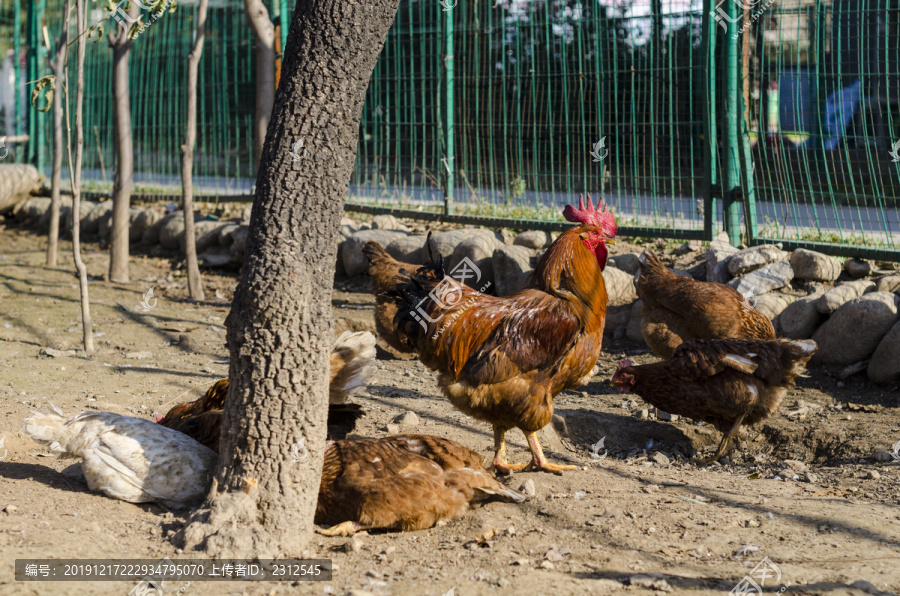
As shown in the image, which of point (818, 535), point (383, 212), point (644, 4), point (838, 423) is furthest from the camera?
point (383, 212)

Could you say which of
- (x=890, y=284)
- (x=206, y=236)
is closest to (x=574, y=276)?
(x=890, y=284)

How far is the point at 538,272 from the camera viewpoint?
15.0ft

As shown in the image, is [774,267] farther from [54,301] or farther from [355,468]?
[54,301]

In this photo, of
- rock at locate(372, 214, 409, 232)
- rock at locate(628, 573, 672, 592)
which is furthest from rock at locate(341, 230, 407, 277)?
rock at locate(628, 573, 672, 592)

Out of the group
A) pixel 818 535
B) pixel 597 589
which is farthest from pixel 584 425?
pixel 597 589

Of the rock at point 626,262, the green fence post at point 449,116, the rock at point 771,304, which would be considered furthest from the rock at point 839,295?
the green fence post at point 449,116

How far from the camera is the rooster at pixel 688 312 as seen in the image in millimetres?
5352

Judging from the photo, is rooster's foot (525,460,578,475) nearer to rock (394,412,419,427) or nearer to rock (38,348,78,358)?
rock (394,412,419,427)

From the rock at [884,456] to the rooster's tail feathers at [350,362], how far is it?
3186 mm

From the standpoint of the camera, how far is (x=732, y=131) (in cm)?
708

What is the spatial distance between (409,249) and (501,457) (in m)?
4.34

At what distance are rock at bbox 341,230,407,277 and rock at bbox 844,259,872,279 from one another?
476 centimetres

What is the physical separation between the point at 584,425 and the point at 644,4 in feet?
14.9

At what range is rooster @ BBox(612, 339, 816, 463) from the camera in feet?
15.4
